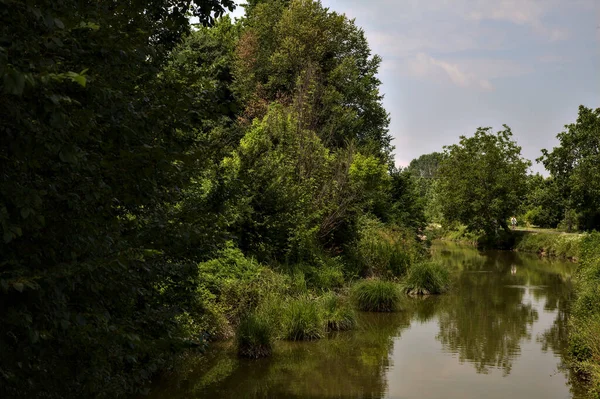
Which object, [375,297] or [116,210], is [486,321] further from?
[116,210]

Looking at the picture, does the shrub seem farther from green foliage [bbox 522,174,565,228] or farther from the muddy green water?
green foliage [bbox 522,174,565,228]

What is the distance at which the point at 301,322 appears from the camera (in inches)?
551

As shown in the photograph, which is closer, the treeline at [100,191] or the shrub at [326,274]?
the treeline at [100,191]

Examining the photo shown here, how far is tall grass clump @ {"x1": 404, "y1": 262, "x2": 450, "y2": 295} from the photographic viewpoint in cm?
2139

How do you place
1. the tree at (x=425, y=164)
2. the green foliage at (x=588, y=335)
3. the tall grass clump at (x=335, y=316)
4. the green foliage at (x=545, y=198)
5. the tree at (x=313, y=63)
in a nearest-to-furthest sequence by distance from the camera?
the green foliage at (x=588, y=335) < the tall grass clump at (x=335, y=316) < the tree at (x=313, y=63) < the green foliage at (x=545, y=198) < the tree at (x=425, y=164)

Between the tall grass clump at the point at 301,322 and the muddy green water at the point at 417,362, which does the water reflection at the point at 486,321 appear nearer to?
the muddy green water at the point at 417,362

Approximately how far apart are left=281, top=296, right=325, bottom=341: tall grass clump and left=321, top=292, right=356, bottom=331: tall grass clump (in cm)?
72

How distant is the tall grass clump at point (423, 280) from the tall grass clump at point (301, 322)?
7.65 meters

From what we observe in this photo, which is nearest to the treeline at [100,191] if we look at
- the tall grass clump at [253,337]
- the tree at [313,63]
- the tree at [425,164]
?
the tall grass clump at [253,337]

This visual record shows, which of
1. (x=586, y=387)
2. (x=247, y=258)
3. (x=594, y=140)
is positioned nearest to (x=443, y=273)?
(x=247, y=258)

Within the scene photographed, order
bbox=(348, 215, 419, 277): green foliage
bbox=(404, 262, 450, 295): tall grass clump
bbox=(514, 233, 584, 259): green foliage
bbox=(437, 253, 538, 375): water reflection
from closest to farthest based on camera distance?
bbox=(437, 253, 538, 375): water reflection, bbox=(404, 262, 450, 295): tall grass clump, bbox=(348, 215, 419, 277): green foliage, bbox=(514, 233, 584, 259): green foliage

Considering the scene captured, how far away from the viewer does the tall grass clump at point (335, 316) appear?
1532 centimetres

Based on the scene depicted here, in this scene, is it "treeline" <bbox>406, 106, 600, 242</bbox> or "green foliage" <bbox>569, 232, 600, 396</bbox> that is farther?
"treeline" <bbox>406, 106, 600, 242</bbox>

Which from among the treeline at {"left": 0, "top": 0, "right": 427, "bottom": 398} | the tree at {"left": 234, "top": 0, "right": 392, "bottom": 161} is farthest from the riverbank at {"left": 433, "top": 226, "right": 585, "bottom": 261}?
the treeline at {"left": 0, "top": 0, "right": 427, "bottom": 398}
